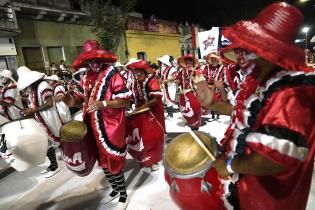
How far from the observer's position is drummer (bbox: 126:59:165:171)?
4359 millimetres

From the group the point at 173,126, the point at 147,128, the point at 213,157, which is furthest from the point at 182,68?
the point at 213,157

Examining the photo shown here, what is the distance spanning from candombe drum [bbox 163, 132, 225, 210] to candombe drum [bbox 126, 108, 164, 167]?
7.71 ft

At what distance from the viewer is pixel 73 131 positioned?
323 cm

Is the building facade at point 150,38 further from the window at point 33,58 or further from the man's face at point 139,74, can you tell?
the man's face at point 139,74

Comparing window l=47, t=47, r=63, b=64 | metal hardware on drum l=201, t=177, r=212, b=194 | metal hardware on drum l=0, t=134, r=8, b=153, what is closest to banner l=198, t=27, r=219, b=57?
metal hardware on drum l=0, t=134, r=8, b=153

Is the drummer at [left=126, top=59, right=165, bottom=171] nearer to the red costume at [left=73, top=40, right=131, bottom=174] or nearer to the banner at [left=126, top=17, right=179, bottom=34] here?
the red costume at [left=73, top=40, right=131, bottom=174]

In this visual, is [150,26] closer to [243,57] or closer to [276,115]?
[243,57]

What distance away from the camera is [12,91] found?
19.4 ft

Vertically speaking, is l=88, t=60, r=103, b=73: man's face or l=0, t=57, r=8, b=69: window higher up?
l=88, t=60, r=103, b=73: man's face

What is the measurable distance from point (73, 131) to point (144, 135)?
126 cm

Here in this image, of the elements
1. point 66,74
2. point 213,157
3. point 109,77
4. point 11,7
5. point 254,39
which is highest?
point 11,7

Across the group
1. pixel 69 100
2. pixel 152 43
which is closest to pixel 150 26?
pixel 152 43

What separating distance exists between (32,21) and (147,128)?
12.1 m

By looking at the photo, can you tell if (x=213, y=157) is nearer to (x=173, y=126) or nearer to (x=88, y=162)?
(x=88, y=162)
